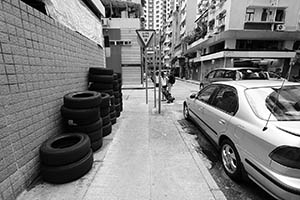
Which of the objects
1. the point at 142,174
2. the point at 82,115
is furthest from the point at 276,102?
the point at 82,115

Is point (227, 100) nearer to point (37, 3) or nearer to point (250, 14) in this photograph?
point (37, 3)

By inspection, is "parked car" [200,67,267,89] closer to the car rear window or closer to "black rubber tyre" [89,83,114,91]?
the car rear window

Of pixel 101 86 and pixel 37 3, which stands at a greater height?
pixel 37 3

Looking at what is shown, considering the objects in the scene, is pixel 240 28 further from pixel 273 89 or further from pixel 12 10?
pixel 12 10

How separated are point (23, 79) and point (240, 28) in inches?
791

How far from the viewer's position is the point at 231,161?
2268 mm

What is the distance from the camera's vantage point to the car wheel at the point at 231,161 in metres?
2.07

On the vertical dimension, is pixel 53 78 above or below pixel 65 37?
below

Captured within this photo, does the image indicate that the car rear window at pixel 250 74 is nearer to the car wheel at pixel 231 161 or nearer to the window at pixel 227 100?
the window at pixel 227 100

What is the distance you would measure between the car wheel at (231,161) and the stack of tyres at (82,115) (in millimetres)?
2321

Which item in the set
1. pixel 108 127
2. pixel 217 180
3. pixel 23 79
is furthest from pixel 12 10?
pixel 217 180

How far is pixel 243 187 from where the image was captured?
2068 millimetres

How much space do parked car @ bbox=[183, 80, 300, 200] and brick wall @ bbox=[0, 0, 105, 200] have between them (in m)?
2.92

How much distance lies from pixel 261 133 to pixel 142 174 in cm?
170
